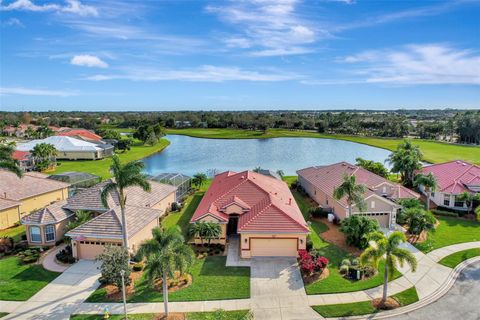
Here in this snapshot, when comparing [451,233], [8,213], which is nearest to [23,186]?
[8,213]

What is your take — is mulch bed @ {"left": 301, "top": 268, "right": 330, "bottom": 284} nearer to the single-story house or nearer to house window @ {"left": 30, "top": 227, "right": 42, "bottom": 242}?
house window @ {"left": 30, "top": 227, "right": 42, "bottom": 242}

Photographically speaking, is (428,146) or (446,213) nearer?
(446,213)

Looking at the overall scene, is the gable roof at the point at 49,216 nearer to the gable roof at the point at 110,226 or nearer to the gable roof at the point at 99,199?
the gable roof at the point at 99,199

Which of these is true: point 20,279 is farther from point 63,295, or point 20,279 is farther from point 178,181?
point 178,181

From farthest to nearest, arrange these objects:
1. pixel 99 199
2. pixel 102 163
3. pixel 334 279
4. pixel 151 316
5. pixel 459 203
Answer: pixel 102 163
pixel 459 203
pixel 99 199
pixel 334 279
pixel 151 316

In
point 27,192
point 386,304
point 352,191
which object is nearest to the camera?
point 386,304

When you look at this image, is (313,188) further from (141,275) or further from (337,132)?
(337,132)

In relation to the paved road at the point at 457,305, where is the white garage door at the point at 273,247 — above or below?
above

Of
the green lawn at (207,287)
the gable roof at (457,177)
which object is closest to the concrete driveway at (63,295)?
the green lawn at (207,287)

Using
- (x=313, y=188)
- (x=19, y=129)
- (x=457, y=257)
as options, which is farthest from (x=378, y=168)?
(x=19, y=129)
